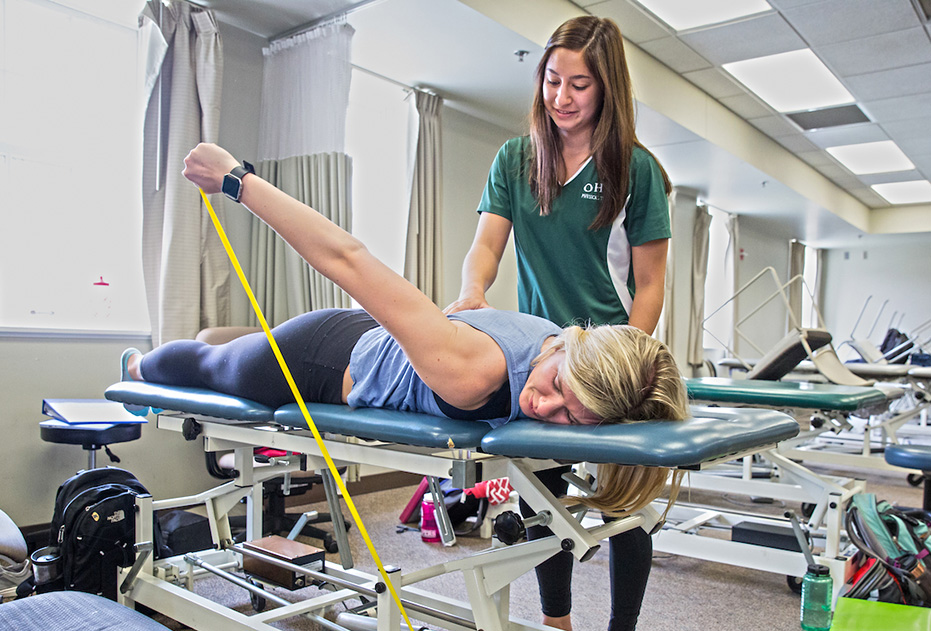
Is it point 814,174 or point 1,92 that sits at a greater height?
point 814,174

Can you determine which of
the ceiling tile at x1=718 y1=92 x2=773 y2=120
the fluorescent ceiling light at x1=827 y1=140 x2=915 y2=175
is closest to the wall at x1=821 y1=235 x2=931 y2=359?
the fluorescent ceiling light at x1=827 y1=140 x2=915 y2=175

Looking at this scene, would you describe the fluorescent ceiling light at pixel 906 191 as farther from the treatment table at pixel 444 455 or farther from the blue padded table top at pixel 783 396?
the treatment table at pixel 444 455

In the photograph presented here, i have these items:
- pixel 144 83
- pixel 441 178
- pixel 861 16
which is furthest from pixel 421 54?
pixel 861 16

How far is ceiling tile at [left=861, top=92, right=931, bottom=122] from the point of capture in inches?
181

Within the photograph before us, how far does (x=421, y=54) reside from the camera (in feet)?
11.3

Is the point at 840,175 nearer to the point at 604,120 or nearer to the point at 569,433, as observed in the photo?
the point at 604,120

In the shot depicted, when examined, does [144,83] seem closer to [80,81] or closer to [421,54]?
[80,81]

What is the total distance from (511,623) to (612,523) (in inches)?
11.8

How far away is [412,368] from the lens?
121cm

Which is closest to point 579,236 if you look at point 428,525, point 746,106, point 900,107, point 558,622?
point 558,622

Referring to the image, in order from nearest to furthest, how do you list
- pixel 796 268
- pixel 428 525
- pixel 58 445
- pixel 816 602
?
pixel 816 602 → pixel 58 445 → pixel 428 525 → pixel 796 268

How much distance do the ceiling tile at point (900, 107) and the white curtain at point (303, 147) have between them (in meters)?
3.63

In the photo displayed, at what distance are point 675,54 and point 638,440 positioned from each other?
3.71m

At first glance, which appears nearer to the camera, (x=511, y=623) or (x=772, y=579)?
(x=511, y=623)
